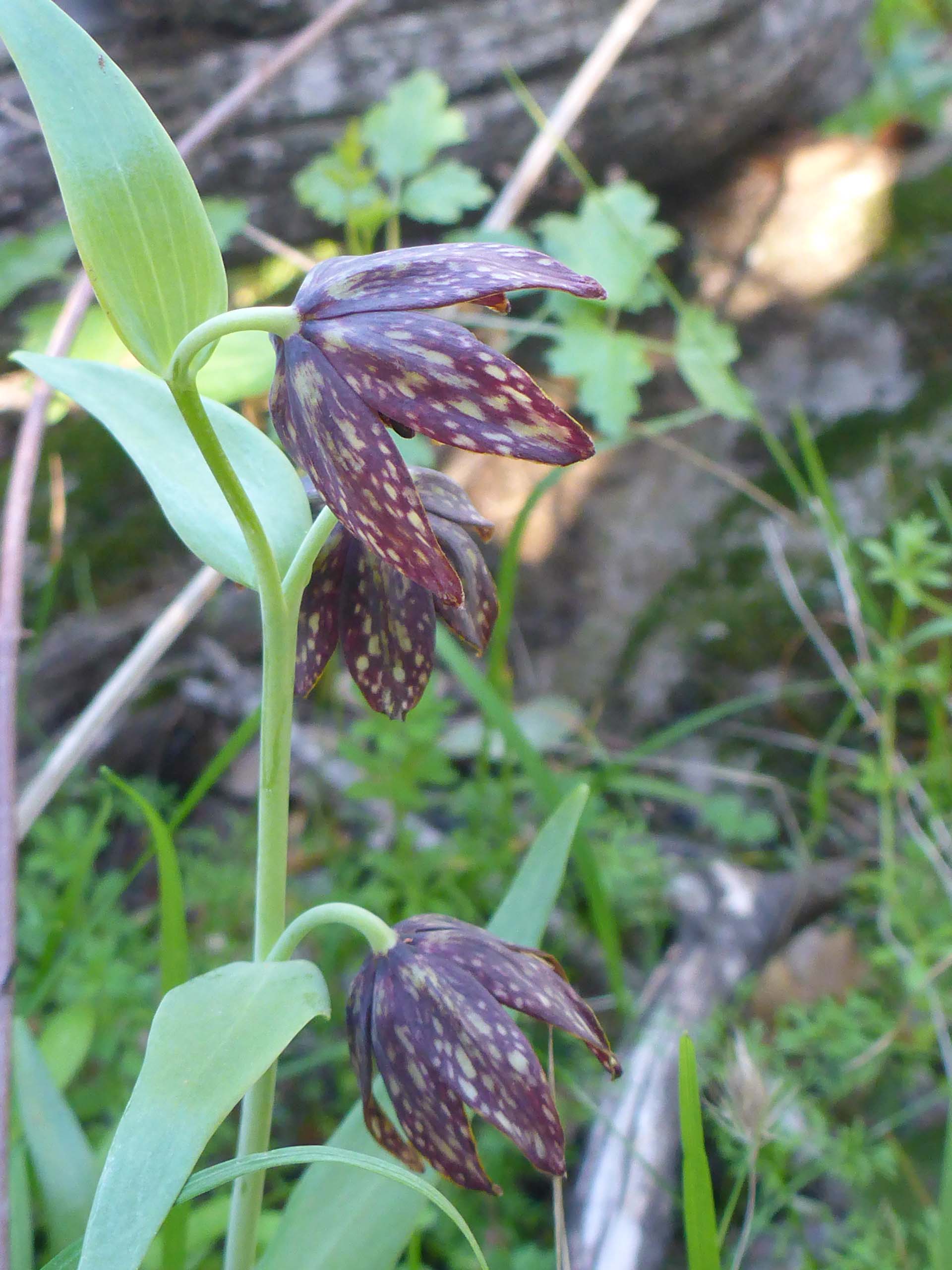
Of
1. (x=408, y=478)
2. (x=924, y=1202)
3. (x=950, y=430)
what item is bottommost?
(x=924, y=1202)

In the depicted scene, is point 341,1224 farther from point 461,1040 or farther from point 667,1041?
point 667,1041

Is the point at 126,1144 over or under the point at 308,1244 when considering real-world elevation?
over

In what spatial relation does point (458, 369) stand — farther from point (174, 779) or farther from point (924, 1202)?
point (174, 779)

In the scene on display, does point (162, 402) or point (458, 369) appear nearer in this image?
point (458, 369)

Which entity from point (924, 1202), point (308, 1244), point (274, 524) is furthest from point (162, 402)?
point (924, 1202)

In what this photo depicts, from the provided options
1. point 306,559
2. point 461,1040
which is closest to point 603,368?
point 306,559

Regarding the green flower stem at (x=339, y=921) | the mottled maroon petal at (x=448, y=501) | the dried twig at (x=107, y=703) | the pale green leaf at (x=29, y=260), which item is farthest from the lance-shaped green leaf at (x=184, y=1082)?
the pale green leaf at (x=29, y=260)

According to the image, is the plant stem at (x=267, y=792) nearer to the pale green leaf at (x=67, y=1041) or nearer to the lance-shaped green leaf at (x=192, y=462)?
the lance-shaped green leaf at (x=192, y=462)
